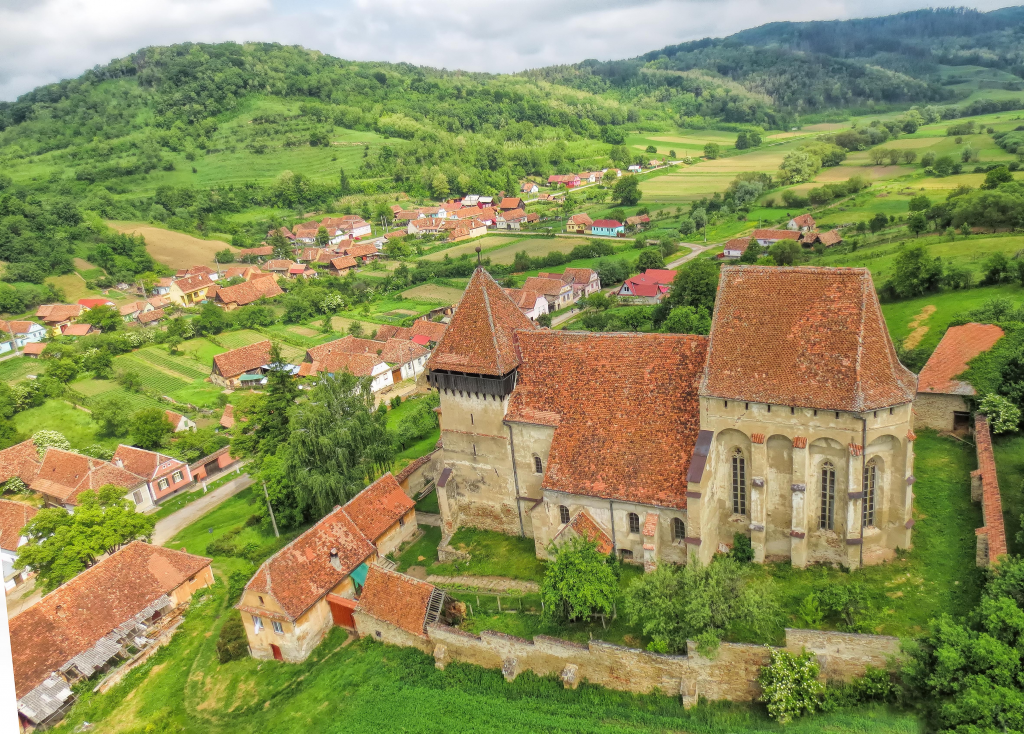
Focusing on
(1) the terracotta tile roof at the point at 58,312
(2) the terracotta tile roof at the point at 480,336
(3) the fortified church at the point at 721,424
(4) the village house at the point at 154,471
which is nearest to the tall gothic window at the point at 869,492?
(3) the fortified church at the point at 721,424

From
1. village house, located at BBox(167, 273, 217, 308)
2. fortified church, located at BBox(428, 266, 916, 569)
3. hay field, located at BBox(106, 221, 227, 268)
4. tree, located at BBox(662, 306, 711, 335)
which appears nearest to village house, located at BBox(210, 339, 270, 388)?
village house, located at BBox(167, 273, 217, 308)

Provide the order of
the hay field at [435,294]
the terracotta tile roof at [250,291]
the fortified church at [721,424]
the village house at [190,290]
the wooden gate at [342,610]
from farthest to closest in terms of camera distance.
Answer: the village house at [190,290], the terracotta tile roof at [250,291], the hay field at [435,294], the wooden gate at [342,610], the fortified church at [721,424]

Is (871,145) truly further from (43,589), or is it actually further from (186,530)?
(43,589)

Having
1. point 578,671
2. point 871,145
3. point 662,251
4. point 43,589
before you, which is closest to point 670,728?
point 578,671

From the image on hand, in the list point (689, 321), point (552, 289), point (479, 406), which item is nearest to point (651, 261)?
point (552, 289)

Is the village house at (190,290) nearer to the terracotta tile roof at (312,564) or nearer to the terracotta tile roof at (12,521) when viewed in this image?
the terracotta tile roof at (12,521)

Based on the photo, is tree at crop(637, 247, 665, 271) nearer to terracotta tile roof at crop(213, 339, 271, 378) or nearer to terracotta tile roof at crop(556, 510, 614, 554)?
terracotta tile roof at crop(213, 339, 271, 378)
